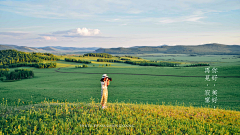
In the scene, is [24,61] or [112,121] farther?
[24,61]

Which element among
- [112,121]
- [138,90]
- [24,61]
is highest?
[24,61]

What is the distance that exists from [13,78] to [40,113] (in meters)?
59.3

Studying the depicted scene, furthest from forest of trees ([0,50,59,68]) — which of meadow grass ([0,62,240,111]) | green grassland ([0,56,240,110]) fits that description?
meadow grass ([0,62,240,111])

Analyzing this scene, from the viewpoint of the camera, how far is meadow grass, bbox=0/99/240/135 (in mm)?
10430

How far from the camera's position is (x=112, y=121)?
1180cm

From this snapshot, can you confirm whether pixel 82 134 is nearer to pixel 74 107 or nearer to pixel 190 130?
pixel 74 107

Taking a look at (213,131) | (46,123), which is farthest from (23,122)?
(213,131)

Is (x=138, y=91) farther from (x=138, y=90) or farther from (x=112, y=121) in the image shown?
(x=112, y=121)

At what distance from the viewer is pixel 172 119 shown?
41.0 ft

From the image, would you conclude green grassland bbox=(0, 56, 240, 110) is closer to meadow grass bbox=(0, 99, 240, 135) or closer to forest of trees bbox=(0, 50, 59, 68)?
meadow grass bbox=(0, 99, 240, 135)

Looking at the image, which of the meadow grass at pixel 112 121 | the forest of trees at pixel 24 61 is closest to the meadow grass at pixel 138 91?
the meadow grass at pixel 112 121

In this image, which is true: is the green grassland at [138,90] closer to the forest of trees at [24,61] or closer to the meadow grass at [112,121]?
the meadow grass at [112,121]

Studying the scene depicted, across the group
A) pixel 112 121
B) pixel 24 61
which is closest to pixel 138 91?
pixel 112 121

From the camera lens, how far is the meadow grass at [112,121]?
34.2 feet
